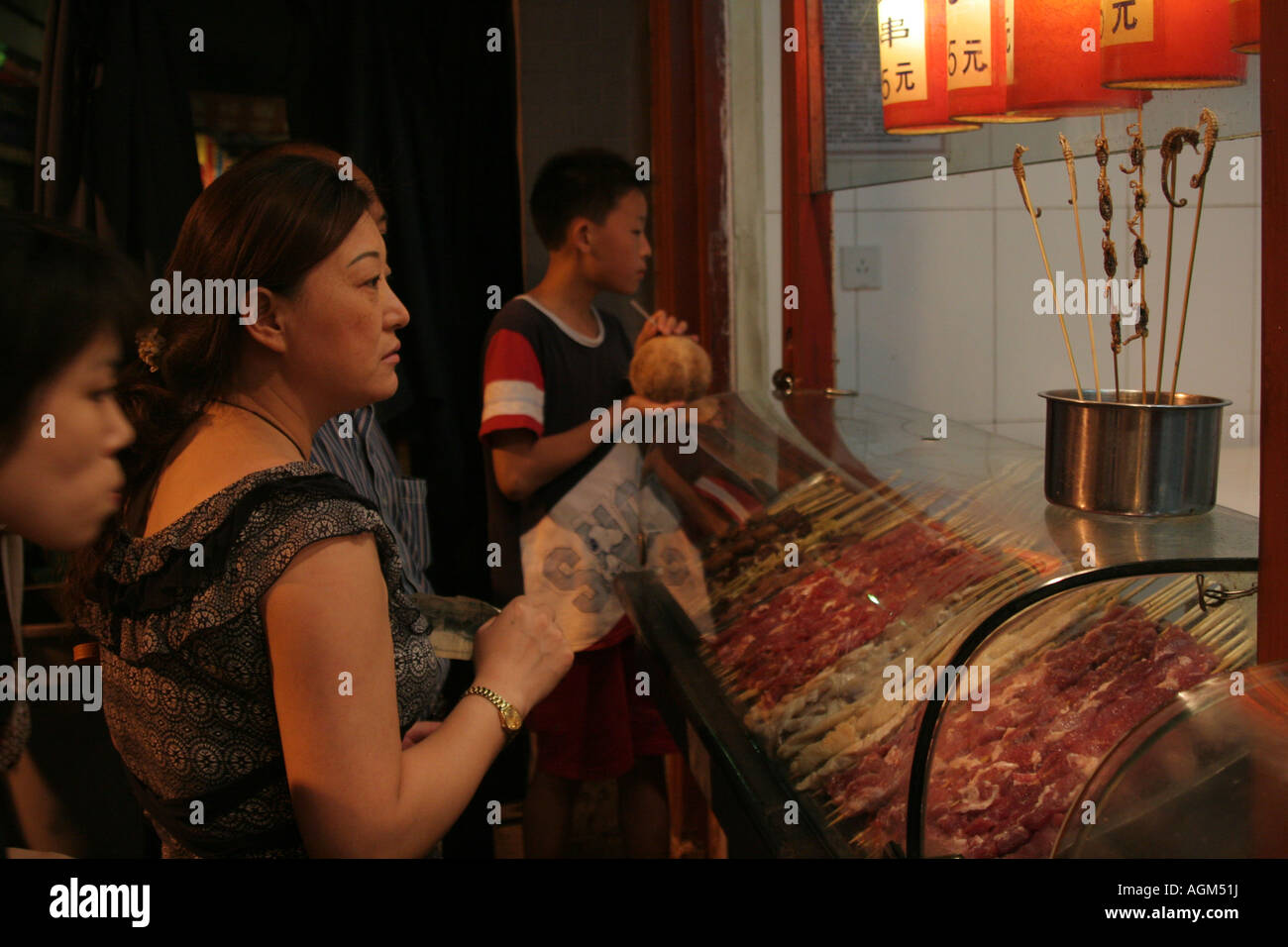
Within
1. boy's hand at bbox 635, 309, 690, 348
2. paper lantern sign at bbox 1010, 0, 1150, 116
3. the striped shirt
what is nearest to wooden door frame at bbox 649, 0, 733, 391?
boy's hand at bbox 635, 309, 690, 348

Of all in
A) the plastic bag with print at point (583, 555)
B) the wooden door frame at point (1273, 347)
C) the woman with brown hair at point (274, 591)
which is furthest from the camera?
the plastic bag with print at point (583, 555)

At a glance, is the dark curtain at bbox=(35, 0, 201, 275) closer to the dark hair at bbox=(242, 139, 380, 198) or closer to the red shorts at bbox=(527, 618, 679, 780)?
the dark hair at bbox=(242, 139, 380, 198)

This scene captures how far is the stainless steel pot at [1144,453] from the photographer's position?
48.0 inches

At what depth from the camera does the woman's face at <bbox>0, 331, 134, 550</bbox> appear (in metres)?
0.82

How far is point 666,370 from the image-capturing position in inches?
97.4

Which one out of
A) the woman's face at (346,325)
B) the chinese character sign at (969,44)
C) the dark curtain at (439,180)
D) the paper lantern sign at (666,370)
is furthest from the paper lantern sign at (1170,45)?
the dark curtain at (439,180)

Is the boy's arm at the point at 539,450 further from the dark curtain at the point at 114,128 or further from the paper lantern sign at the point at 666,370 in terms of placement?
the dark curtain at the point at 114,128

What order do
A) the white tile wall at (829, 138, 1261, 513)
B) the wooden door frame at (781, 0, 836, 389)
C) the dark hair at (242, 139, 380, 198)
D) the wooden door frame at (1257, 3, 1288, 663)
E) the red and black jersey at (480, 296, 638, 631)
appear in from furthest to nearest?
the white tile wall at (829, 138, 1261, 513) < the wooden door frame at (781, 0, 836, 389) < the red and black jersey at (480, 296, 638, 631) < the dark hair at (242, 139, 380, 198) < the wooden door frame at (1257, 3, 1288, 663)

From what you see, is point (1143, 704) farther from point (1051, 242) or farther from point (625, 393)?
point (1051, 242)

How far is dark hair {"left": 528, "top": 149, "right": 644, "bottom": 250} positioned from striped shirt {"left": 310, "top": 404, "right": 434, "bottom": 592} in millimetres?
692

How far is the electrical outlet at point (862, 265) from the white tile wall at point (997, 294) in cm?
2

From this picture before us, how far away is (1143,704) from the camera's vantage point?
47.8 inches

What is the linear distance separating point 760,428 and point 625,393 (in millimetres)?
330
